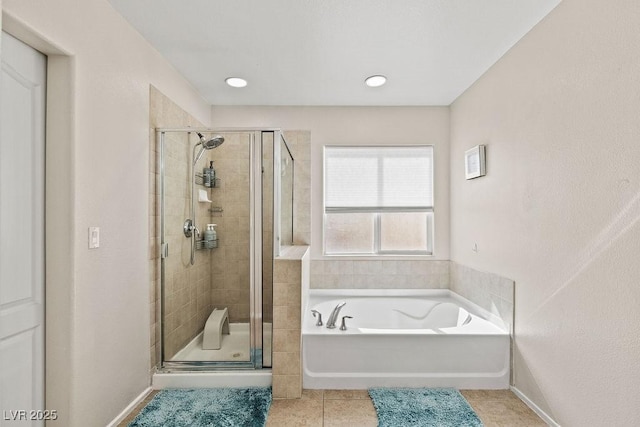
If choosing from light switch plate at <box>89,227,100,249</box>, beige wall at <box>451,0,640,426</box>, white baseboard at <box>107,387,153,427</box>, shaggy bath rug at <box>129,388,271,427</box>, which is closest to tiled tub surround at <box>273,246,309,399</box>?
shaggy bath rug at <box>129,388,271,427</box>

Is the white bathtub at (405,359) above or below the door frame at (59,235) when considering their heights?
below

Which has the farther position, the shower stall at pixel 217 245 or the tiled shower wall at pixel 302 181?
the tiled shower wall at pixel 302 181

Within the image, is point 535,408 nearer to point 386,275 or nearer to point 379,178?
point 386,275

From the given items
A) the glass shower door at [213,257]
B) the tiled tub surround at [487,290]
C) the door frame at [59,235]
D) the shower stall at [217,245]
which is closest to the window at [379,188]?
the tiled tub surround at [487,290]

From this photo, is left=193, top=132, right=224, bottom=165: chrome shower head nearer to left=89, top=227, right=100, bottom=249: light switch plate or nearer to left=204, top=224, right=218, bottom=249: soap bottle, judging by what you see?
left=204, top=224, right=218, bottom=249: soap bottle

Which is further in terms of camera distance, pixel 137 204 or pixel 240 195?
pixel 240 195

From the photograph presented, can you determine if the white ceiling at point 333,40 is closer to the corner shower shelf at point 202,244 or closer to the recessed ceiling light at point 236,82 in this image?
the recessed ceiling light at point 236,82

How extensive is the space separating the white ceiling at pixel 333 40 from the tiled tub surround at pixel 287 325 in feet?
4.75

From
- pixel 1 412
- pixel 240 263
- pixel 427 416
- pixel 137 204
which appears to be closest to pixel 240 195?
pixel 240 263

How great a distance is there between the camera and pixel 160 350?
8.09 feet

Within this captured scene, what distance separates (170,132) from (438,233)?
8.63ft

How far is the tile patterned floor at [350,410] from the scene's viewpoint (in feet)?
6.69

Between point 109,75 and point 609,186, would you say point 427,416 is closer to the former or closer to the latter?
point 609,186

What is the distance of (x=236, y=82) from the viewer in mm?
2939
